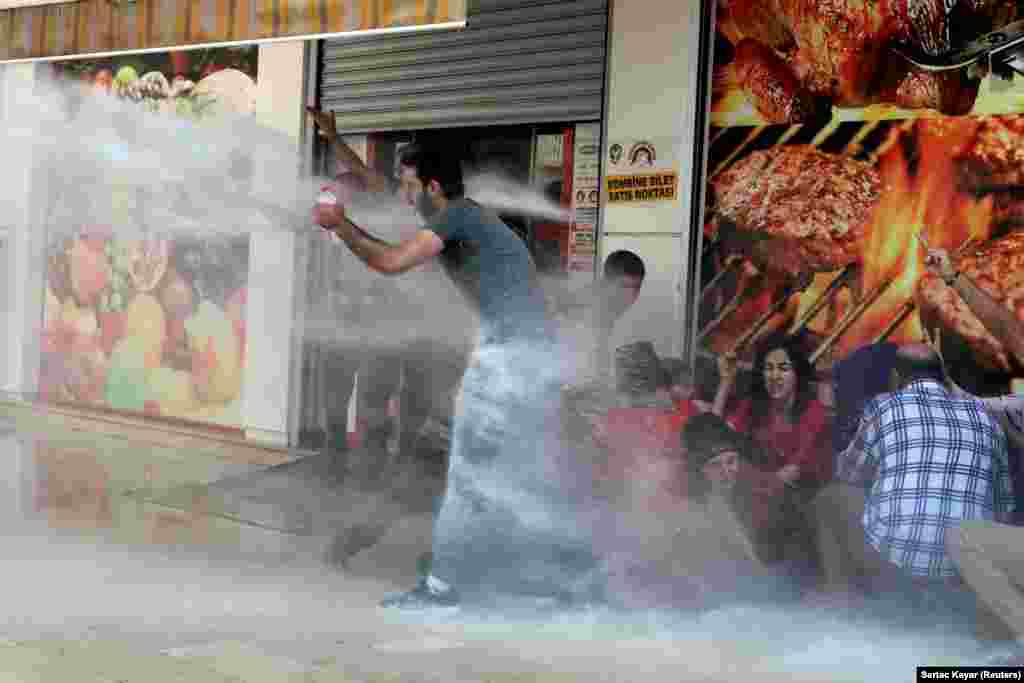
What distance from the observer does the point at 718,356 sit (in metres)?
6.43

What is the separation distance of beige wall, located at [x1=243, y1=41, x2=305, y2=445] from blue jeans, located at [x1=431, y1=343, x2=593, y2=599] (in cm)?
401

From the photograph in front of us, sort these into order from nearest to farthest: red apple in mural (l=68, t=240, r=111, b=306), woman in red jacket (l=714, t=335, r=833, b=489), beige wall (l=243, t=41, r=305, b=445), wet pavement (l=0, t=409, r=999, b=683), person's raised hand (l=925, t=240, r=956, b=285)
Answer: wet pavement (l=0, t=409, r=999, b=683) → person's raised hand (l=925, t=240, r=956, b=285) → woman in red jacket (l=714, t=335, r=833, b=489) → beige wall (l=243, t=41, r=305, b=445) → red apple in mural (l=68, t=240, r=111, b=306)

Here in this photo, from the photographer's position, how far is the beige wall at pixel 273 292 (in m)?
8.33

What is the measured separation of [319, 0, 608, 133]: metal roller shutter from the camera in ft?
22.9

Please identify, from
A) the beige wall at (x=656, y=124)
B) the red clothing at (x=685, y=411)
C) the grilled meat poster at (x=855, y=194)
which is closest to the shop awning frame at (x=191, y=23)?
the beige wall at (x=656, y=124)

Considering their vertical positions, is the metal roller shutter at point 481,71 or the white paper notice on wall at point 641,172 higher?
the metal roller shutter at point 481,71

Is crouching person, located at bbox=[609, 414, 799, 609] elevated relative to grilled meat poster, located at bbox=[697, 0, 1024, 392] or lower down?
lower down

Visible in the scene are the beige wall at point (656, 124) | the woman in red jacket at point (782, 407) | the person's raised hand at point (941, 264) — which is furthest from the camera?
the beige wall at point (656, 124)

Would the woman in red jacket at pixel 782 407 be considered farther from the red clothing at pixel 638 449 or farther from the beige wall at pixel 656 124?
the red clothing at pixel 638 449

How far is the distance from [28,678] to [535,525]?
1.95 m

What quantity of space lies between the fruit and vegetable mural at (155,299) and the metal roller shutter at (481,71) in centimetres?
96

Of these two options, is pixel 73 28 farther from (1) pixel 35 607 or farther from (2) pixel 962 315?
(2) pixel 962 315

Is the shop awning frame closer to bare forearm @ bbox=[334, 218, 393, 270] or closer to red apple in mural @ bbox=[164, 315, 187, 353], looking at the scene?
bare forearm @ bbox=[334, 218, 393, 270]

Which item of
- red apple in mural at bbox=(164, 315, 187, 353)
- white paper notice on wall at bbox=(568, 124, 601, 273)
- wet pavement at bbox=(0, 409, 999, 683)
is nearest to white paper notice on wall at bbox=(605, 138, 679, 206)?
white paper notice on wall at bbox=(568, 124, 601, 273)
